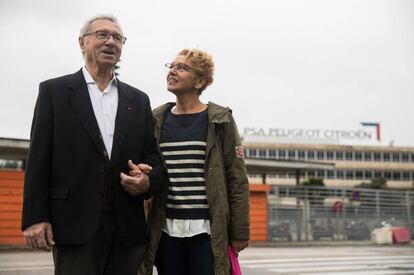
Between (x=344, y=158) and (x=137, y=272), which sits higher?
(x=344, y=158)

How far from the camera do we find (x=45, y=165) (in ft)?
8.66

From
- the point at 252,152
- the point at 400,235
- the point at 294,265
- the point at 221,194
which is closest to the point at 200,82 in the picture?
the point at 221,194

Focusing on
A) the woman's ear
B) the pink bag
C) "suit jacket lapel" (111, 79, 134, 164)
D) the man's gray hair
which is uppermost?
the man's gray hair

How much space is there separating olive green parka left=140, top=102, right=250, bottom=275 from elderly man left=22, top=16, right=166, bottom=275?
0.84 feet

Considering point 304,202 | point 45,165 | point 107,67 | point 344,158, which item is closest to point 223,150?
point 107,67

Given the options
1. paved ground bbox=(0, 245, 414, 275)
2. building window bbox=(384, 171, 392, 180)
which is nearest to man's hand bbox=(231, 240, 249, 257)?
paved ground bbox=(0, 245, 414, 275)

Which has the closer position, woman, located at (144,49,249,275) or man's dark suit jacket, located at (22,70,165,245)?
man's dark suit jacket, located at (22,70,165,245)

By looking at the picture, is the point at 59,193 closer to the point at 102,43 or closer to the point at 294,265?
the point at 102,43

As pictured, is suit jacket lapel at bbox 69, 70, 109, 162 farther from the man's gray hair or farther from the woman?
the woman

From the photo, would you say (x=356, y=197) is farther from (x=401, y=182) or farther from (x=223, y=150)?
(x=401, y=182)

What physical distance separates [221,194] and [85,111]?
36.2 inches

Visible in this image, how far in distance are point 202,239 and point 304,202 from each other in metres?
17.7

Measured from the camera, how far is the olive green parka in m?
3.14

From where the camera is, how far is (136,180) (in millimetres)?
2750
